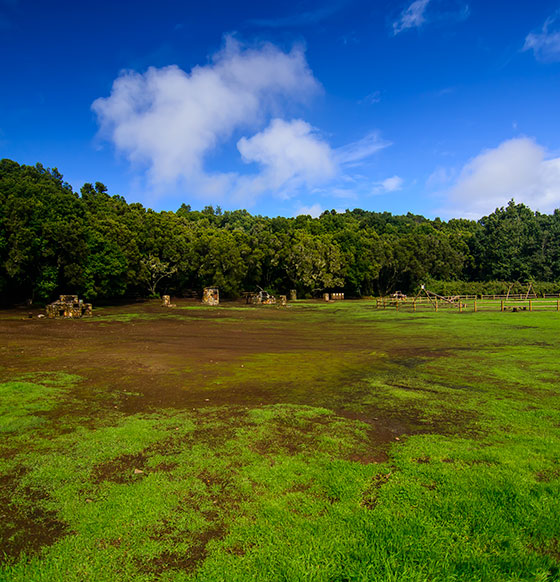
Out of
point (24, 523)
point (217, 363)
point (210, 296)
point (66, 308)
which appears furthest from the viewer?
point (210, 296)

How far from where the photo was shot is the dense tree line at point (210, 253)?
31844 mm

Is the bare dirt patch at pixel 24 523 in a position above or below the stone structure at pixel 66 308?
below

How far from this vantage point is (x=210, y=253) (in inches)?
2007

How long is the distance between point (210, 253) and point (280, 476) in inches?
1892

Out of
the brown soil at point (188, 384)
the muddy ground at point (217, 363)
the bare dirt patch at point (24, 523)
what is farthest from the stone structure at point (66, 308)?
the bare dirt patch at point (24, 523)

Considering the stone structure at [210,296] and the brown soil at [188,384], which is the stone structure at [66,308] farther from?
the stone structure at [210,296]

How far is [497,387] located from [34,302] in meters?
39.5

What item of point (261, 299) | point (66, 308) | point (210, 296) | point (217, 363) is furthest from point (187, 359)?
point (261, 299)

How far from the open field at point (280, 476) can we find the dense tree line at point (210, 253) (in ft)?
86.2

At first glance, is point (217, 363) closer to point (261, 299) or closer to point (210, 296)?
point (210, 296)

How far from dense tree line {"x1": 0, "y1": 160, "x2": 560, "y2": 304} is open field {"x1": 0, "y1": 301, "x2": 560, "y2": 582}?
86.2 ft

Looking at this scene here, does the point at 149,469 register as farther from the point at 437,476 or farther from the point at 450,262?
the point at 450,262

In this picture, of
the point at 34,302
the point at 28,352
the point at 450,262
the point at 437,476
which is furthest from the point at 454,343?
the point at 450,262

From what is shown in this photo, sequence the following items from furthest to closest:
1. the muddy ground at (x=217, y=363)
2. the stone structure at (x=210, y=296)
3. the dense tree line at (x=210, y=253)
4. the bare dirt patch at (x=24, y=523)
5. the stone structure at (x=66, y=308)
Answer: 1. the stone structure at (x=210, y=296)
2. the dense tree line at (x=210, y=253)
3. the stone structure at (x=66, y=308)
4. the muddy ground at (x=217, y=363)
5. the bare dirt patch at (x=24, y=523)
